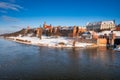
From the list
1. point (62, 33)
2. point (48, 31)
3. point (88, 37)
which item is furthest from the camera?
point (48, 31)

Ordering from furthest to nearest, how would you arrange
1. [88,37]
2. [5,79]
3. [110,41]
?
[88,37] < [110,41] < [5,79]

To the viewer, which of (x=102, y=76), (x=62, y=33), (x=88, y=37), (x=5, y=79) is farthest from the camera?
(x=62, y=33)

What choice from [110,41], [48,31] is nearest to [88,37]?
[110,41]

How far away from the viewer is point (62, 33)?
107062 millimetres

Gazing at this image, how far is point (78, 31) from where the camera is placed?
9731cm

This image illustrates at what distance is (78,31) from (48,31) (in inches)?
997

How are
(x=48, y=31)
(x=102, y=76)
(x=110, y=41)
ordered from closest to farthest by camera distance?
Answer: (x=102, y=76)
(x=110, y=41)
(x=48, y=31)

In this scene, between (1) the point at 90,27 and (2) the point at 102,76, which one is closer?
(2) the point at 102,76

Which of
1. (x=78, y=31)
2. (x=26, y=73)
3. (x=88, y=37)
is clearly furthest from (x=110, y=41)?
(x=26, y=73)

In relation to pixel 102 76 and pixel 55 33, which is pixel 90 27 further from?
pixel 102 76

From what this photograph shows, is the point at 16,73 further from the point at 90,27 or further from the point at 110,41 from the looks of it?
the point at 90,27

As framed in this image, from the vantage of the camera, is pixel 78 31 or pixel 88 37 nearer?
pixel 88 37

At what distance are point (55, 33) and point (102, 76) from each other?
88.0 meters

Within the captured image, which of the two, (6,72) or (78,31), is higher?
(78,31)
